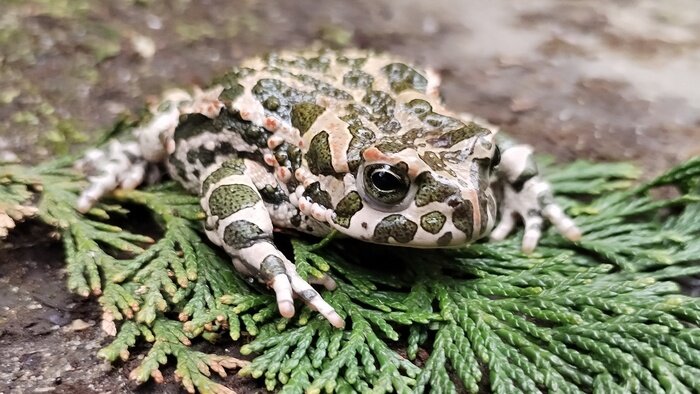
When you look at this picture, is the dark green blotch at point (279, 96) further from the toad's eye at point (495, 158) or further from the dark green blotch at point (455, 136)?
the toad's eye at point (495, 158)

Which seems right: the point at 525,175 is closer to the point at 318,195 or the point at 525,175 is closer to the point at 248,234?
the point at 318,195

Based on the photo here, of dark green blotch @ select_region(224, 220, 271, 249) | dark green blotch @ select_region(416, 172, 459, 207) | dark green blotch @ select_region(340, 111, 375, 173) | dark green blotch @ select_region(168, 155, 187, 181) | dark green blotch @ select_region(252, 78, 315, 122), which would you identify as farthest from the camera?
dark green blotch @ select_region(168, 155, 187, 181)

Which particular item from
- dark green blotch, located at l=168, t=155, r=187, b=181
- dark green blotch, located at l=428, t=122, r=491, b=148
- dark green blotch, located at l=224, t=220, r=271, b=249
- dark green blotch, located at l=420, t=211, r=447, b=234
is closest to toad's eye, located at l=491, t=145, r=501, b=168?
dark green blotch, located at l=428, t=122, r=491, b=148

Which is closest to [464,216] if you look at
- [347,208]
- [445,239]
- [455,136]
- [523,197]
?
[445,239]

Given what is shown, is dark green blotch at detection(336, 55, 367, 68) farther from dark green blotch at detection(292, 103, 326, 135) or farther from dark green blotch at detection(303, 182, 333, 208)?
dark green blotch at detection(303, 182, 333, 208)

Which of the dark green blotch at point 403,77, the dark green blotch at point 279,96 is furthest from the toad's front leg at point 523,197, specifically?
the dark green blotch at point 279,96

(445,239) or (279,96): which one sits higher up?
(279,96)

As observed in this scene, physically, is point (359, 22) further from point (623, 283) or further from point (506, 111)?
point (623, 283)
